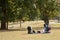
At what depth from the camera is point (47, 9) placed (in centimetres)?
4088

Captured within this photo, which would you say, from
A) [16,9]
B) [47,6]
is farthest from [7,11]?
[47,6]

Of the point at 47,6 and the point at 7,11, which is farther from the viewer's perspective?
the point at 47,6

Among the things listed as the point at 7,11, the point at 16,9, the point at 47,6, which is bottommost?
the point at 7,11

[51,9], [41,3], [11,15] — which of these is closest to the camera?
[11,15]

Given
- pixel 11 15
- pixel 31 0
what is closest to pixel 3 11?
pixel 11 15

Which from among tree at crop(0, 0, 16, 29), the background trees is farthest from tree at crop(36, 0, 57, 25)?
tree at crop(0, 0, 16, 29)

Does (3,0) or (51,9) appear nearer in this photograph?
(3,0)

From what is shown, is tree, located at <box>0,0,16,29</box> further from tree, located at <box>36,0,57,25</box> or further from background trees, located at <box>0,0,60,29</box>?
tree, located at <box>36,0,57,25</box>

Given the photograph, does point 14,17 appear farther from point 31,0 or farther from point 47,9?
point 47,9

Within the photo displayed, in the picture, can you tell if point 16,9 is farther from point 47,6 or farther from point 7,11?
point 47,6

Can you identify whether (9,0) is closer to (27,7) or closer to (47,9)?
(27,7)

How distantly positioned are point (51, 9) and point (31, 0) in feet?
22.3

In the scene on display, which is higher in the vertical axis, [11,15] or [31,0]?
[31,0]

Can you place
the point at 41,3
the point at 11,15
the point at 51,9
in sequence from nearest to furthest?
the point at 11,15 < the point at 41,3 < the point at 51,9
